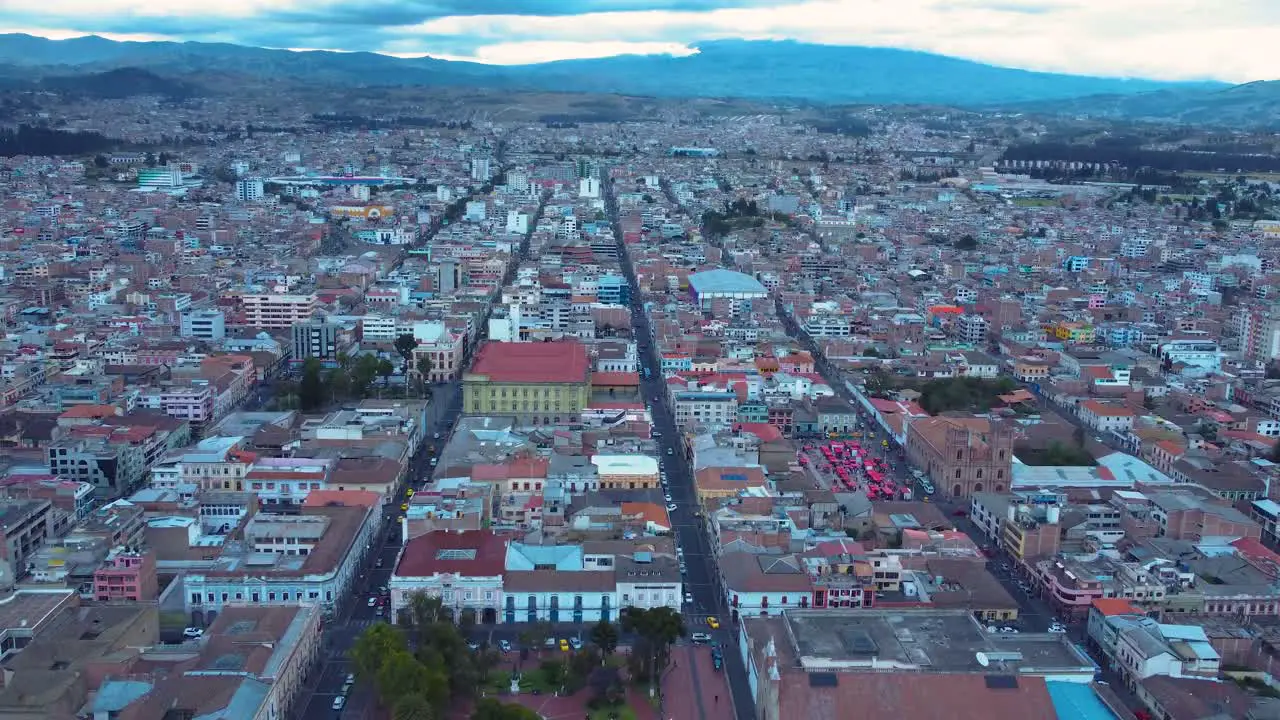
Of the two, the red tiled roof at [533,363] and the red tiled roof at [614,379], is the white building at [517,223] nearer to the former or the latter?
the red tiled roof at [533,363]

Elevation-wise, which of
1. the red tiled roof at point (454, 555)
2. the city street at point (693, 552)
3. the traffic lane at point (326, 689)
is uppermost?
the red tiled roof at point (454, 555)

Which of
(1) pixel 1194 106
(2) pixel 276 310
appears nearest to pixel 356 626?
(2) pixel 276 310

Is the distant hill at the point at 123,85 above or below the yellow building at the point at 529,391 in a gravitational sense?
above

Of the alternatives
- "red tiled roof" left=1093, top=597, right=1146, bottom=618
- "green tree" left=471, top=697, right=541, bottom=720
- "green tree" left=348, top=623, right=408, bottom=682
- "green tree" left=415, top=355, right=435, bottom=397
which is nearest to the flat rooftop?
"red tiled roof" left=1093, top=597, right=1146, bottom=618

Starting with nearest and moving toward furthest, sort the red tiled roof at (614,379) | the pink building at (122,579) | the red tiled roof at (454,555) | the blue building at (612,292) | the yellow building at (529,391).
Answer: the pink building at (122,579), the red tiled roof at (454,555), the yellow building at (529,391), the red tiled roof at (614,379), the blue building at (612,292)

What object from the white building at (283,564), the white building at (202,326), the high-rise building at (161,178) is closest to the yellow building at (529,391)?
the white building at (283,564)

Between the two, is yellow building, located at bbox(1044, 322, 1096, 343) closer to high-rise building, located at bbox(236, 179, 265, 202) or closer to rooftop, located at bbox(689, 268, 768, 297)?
rooftop, located at bbox(689, 268, 768, 297)

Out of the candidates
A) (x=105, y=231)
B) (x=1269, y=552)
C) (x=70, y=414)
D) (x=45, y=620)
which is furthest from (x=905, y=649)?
(x=105, y=231)
